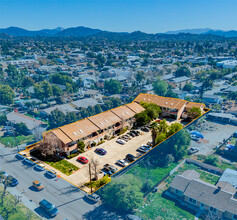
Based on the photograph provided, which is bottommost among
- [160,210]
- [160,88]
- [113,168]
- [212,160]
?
[160,210]

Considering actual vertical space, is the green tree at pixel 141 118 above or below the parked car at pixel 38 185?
above

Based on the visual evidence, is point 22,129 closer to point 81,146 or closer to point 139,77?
point 81,146

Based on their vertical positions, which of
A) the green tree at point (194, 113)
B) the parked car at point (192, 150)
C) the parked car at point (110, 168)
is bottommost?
the parked car at point (192, 150)

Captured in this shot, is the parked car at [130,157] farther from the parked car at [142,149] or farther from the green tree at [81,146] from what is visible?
the green tree at [81,146]

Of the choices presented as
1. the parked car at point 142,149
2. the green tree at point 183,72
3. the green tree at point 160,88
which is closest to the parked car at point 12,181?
the parked car at point 142,149

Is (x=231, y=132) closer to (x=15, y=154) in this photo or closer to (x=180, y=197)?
(x=180, y=197)

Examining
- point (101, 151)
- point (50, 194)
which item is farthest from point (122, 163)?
point (50, 194)

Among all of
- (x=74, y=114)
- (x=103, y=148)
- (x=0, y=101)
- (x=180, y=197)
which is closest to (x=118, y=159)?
(x=103, y=148)
